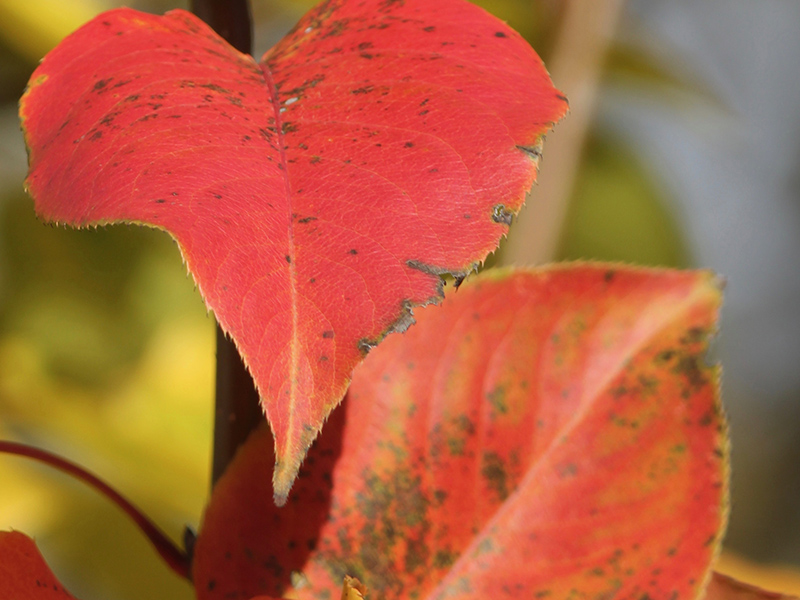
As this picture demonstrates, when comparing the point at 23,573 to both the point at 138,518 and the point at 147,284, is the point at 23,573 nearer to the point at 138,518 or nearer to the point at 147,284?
the point at 138,518

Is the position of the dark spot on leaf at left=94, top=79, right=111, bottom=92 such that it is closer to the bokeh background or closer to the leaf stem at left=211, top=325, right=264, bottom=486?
the leaf stem at left=211, top=325, right=264, bottom=486

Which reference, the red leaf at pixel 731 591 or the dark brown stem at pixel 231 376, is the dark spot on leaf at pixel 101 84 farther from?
the red leaf at pixel 731 591

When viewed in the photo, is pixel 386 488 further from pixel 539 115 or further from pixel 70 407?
pixel 70 407

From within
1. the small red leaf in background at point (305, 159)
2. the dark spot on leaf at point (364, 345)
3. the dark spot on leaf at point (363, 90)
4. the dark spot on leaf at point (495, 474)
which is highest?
the dark spot on leaf at point (363, 90)

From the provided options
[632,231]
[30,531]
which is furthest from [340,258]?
[632,231]

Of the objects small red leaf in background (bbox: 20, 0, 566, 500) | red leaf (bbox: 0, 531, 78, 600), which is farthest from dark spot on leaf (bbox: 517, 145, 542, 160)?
red leaf (bbox: 0, 531, 78, 600)

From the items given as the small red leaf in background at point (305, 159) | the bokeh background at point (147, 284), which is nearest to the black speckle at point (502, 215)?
the small red leaf in background at point (305, 159)
